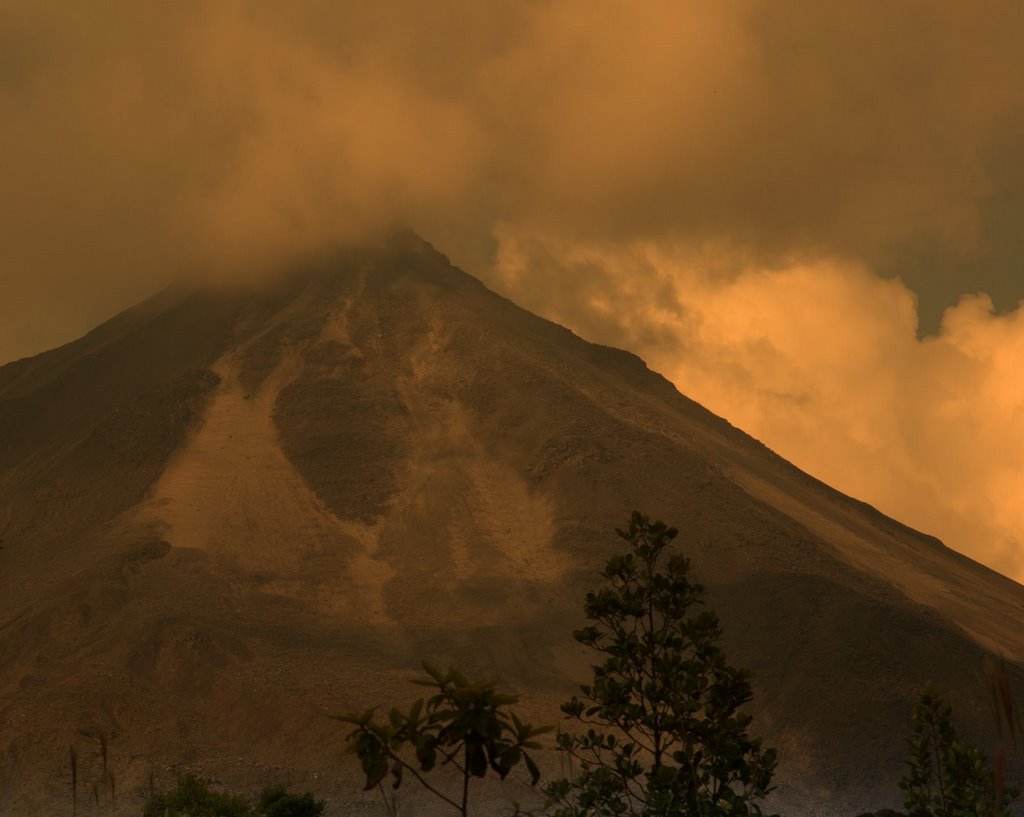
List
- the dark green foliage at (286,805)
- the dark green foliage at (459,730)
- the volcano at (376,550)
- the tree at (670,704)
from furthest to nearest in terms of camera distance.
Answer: the volcano at (376,550) < the dark green foliage at (286,805) < the tree at (670,704) < the dark green foliage at (459,730)

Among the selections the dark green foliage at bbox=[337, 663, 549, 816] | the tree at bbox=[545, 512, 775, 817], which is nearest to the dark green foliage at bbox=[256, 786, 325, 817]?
the tree at bbox=[545, 512, 775, 817]

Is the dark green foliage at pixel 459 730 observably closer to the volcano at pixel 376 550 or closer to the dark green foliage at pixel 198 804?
the dark green foliage at pixel 198 804

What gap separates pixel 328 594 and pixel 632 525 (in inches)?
3119

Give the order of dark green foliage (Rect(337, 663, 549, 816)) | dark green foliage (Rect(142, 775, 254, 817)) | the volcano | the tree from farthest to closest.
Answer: the volcano
dark green foliage (Rect(142, 775, 254, 817))
the tree
dark green foliage (Rect(337, 663, 549, 816))

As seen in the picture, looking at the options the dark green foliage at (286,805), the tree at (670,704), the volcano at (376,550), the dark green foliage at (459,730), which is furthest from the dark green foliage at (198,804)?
the dark green foliage at (459,730)

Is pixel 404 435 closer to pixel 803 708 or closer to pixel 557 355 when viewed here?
pixel 557 355

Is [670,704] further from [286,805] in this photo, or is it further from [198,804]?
[286,805]

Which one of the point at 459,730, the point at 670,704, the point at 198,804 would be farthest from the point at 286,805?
the point at 459,730

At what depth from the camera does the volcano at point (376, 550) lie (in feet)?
244

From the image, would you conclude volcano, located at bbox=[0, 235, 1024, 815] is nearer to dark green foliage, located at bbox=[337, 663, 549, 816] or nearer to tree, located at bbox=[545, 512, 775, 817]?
tree, located at bbox=[545, 512, 775, 817]

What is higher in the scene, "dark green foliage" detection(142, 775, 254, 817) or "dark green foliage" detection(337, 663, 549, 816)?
"dark green foliage" detection(337, 663, 549, 816)

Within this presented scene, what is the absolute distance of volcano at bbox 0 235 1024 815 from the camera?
74.4 m

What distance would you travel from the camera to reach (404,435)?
11769 centimetres

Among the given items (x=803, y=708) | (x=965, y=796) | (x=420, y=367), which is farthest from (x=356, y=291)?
(x=965, y=796)
